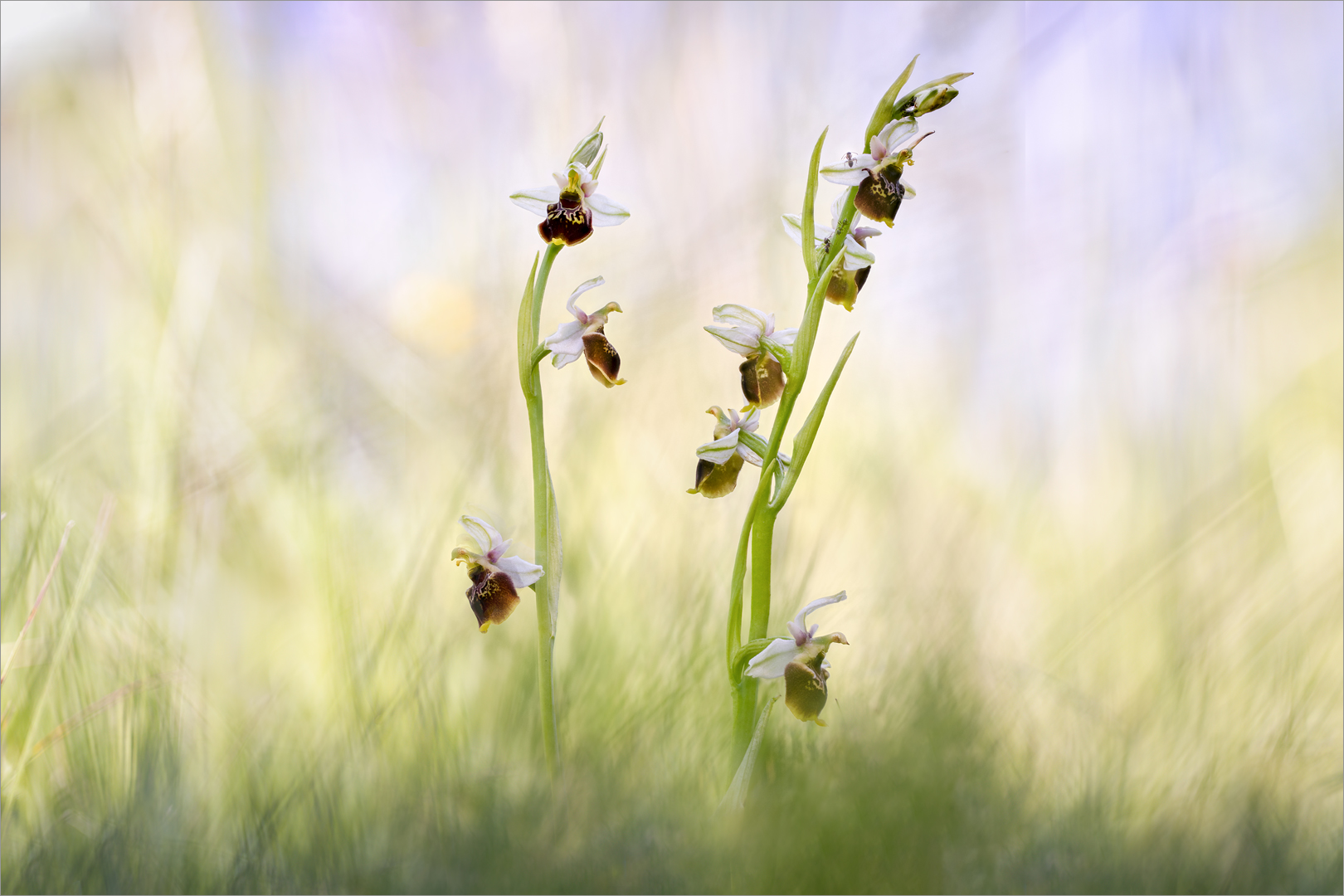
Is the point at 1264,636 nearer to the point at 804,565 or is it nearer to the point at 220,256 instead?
the point at 804,565

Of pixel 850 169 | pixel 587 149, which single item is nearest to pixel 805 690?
pixel 850 169

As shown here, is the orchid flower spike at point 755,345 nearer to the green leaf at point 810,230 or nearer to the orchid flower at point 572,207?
the green leaf at point 810,230

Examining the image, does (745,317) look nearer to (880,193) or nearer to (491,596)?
(880,193)

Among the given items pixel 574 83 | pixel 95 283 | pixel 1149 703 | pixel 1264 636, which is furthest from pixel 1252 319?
pixel 95 283

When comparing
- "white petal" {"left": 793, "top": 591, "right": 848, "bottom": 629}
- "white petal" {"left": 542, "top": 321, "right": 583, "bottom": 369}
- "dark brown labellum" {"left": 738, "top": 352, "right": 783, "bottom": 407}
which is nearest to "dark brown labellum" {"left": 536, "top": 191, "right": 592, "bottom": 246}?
"white petal" {"left": 542, "top": 321, "right": 583, "bottom": 369}

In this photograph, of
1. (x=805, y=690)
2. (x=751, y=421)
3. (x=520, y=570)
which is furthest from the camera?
(x=751, y=421)

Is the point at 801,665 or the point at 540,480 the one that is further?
the point at 540,480

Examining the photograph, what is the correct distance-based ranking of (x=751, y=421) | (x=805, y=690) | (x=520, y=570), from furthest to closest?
1. (x=751, y=421)
2. (x=520, y=570)
3. (x=805, y=690)

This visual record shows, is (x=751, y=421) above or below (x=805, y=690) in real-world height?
above
